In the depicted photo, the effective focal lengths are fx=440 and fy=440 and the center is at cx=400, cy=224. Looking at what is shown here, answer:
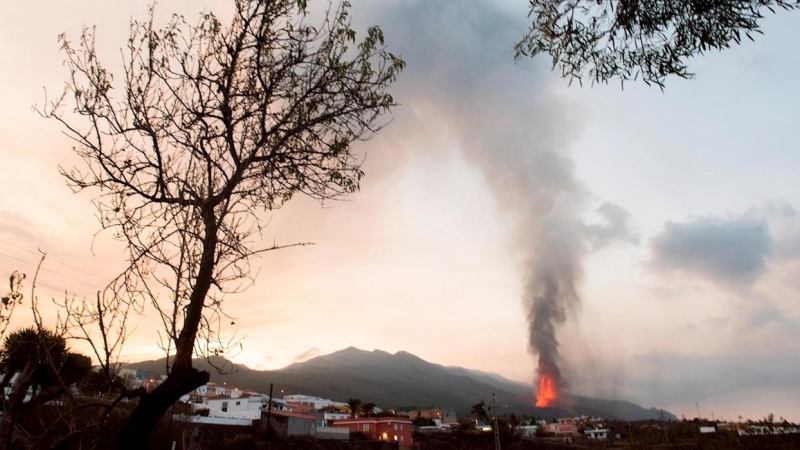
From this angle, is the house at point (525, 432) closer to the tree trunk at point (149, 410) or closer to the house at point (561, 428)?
the house at point (561, 428)

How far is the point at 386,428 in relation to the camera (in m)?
58.7

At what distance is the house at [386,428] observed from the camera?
5744 centimetres

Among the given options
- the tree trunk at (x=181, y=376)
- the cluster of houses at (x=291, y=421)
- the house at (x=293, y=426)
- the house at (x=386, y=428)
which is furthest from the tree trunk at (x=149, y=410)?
the house at (x=386, y=428)

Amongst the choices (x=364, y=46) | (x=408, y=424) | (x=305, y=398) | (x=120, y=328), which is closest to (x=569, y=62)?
(x=364, y=46)

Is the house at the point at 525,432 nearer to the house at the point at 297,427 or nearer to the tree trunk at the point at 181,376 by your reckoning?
the house at the point at 297,427

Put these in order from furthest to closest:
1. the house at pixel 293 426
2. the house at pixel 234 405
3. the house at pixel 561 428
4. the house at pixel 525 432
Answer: the house at pixel 561 428
the house at pixel 525 432
the house at pixel 234 405
the house at pixel 293 426

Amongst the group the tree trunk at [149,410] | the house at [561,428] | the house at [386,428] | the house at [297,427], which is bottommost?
the house at [561,428]

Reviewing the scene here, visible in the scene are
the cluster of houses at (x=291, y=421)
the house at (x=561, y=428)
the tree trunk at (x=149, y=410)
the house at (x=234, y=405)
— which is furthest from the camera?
Answer: the house at (x=561, y=428)

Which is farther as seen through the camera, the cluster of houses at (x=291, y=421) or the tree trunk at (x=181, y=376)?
the cluster of houses at (x=291, y=421)

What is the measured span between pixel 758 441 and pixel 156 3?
2389 cm

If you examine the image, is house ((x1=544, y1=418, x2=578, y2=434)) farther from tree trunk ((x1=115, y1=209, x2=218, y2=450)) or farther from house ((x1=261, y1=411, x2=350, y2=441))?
tree trunk ((x1=115, y1=209, x2=218, y2=450))

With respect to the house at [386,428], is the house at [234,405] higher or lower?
higher

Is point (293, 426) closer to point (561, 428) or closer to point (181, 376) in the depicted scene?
point (181, 376)

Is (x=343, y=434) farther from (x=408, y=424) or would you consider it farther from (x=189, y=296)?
(x=189, y=296)
